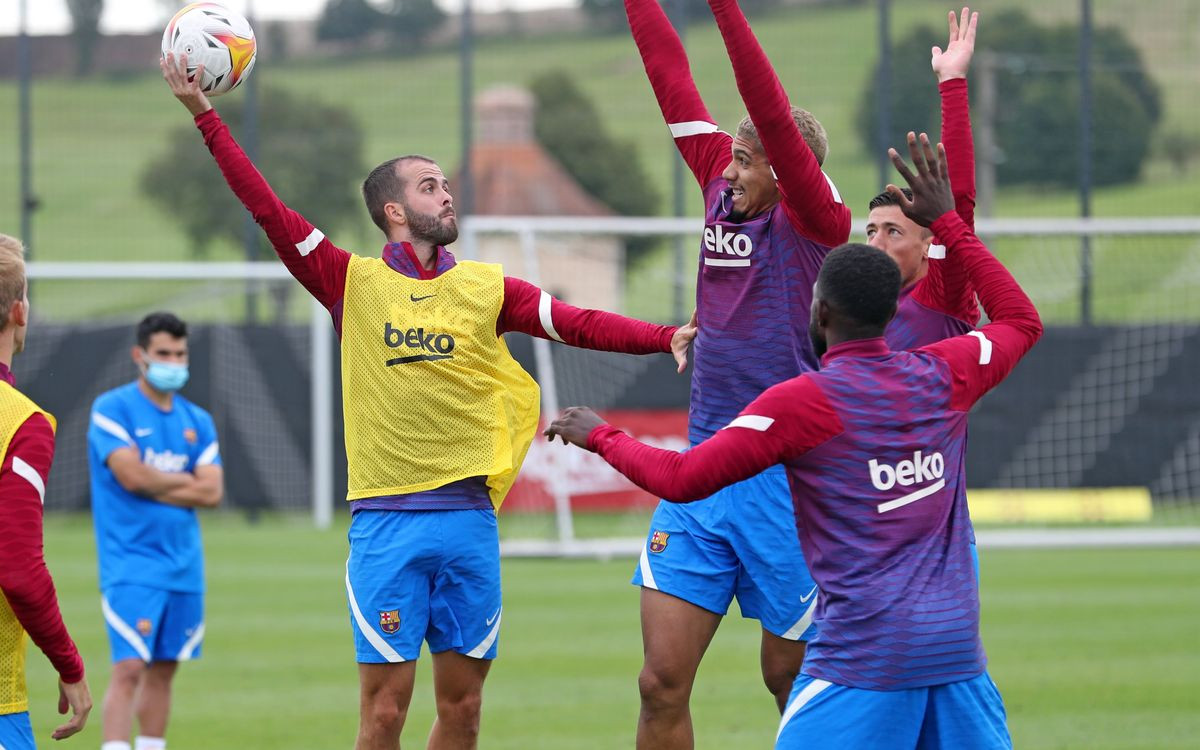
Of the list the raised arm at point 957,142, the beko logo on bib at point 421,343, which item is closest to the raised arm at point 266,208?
the beko logo on bib at point 421,343

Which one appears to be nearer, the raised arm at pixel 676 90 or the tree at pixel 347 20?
the raised arm at pixel 676 90

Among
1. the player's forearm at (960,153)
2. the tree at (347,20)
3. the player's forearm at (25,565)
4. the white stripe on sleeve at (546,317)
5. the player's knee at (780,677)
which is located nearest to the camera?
the player's forearm at (25,565)

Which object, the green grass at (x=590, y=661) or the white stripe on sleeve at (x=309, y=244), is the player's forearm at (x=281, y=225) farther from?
the green grass at (x=590, y=661)

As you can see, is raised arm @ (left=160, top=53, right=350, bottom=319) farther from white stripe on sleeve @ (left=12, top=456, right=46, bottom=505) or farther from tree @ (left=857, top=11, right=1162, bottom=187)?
tree @ (left=857, top=11, right=1162, bottom=187)

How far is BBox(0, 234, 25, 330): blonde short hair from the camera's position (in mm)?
4332

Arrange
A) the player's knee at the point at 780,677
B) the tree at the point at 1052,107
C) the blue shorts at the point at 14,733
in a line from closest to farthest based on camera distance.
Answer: the blue shorts at the point at 14,733, the player's knee at the point at 780,677, the tree at the point at 1052,107

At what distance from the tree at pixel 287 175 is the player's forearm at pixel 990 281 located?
20562 millimetres

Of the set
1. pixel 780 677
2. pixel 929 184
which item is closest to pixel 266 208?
pixel 929 184

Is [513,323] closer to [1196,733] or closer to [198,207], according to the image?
[1196,733]

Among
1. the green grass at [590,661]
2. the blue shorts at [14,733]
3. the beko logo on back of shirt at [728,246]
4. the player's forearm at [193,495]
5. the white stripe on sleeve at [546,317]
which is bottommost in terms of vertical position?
the green grass at [590,661]

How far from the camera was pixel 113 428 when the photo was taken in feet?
26.7

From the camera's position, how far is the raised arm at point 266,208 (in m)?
5.34

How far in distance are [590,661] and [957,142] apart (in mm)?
6518

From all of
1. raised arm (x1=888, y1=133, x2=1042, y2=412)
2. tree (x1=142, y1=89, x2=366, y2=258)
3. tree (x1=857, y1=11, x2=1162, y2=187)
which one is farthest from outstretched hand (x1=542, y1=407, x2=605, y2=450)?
tree (x1=142, y1=89, x2=366, y2=258)
